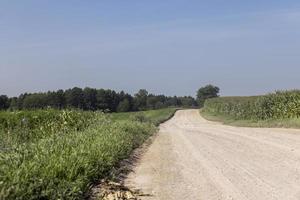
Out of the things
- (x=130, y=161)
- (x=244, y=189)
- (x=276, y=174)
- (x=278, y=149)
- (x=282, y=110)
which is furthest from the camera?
(x=282, y=110)

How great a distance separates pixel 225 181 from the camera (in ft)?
40.8

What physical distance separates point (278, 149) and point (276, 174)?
6.22 m

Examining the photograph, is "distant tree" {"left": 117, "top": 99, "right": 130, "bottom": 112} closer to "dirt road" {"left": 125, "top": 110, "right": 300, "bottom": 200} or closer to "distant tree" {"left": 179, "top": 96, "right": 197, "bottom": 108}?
"distant tree" {"left": 179, "top": 96, "right": 197, "bottom": 108}

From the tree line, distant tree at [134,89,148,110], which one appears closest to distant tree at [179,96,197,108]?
the tree line

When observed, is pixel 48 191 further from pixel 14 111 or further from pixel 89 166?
pixel 14 111

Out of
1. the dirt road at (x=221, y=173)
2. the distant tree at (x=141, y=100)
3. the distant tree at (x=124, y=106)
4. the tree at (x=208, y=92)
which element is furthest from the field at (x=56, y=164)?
the tree at (x=208, y=92)

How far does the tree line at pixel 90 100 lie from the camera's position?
36750mm

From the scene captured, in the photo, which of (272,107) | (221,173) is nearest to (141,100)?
(272,107)

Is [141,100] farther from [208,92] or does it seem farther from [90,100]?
[90,100]

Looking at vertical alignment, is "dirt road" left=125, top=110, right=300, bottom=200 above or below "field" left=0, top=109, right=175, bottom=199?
below

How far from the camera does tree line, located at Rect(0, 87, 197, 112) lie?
36750mm

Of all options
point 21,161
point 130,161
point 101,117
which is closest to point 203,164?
point 130,161

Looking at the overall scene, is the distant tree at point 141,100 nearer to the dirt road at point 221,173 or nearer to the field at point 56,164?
the dirt road at point 221,173

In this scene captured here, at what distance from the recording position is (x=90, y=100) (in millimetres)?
69125
